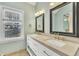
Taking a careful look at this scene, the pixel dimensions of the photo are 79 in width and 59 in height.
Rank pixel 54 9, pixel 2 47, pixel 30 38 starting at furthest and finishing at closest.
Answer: pixel 54 9 < pixel 30 38 < pixel 2 47

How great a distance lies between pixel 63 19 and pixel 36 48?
0.50m

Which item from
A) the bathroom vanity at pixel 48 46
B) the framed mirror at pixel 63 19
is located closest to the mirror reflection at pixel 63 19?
the framed mirror at pixel 63 19

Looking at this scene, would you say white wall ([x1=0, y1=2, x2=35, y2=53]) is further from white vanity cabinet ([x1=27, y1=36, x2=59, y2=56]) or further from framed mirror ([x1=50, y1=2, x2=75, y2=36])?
framed mirror ([x1=50, y1=2, x2=75, y2=36])

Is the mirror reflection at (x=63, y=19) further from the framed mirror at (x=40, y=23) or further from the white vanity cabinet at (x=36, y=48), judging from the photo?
the white vanity cabinet at (x=36, y=48)

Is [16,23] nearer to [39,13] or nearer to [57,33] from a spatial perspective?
[39,13]

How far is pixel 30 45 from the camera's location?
1.02 meters

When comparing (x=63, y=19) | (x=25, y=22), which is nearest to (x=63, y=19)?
(x=63, y=19)

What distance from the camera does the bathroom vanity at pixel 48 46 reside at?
75cm

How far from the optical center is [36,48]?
39.4 inches

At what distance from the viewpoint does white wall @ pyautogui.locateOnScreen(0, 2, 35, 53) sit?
898mm

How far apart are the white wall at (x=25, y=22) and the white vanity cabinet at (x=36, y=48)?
8 centimetres

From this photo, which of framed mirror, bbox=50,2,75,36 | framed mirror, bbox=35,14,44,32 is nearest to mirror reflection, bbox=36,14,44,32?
framed mirror, bbox=35,14,44,32

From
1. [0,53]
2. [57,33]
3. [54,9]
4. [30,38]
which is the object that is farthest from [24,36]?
[54,9]

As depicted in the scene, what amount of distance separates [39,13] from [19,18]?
276 millimetres
